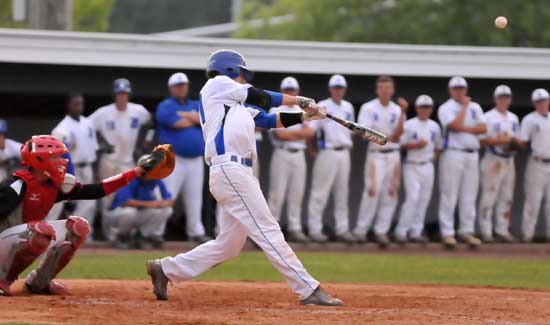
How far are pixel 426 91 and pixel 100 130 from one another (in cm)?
442

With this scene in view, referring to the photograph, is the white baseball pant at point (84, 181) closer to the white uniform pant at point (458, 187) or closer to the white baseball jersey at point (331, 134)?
the white baseball jersey at point (331, 134)

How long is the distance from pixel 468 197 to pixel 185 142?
137 inches

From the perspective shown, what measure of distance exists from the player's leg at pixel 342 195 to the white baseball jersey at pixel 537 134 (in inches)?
88.1

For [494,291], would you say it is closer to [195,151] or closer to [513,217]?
[195,151]

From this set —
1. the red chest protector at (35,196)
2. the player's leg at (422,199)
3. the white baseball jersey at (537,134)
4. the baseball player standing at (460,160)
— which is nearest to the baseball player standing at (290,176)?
the player's leg at (422,199)

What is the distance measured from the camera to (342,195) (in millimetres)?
14141

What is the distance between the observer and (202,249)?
823cm

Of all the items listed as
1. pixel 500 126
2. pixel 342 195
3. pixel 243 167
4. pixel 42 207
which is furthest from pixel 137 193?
pixel 243 167

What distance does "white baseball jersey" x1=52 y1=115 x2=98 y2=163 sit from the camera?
1320 centimetres

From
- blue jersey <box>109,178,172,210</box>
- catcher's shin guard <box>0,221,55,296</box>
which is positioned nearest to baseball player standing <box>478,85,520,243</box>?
blue jersey <box>109,178,172,210</box>

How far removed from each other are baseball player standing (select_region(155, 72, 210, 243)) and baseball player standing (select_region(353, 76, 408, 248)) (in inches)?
75.1

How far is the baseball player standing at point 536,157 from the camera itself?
14453 millimetres

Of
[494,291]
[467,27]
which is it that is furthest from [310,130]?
[467,27]

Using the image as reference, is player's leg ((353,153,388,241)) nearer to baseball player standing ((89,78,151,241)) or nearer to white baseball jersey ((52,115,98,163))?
baseball player standing ((89,78,151,241))
